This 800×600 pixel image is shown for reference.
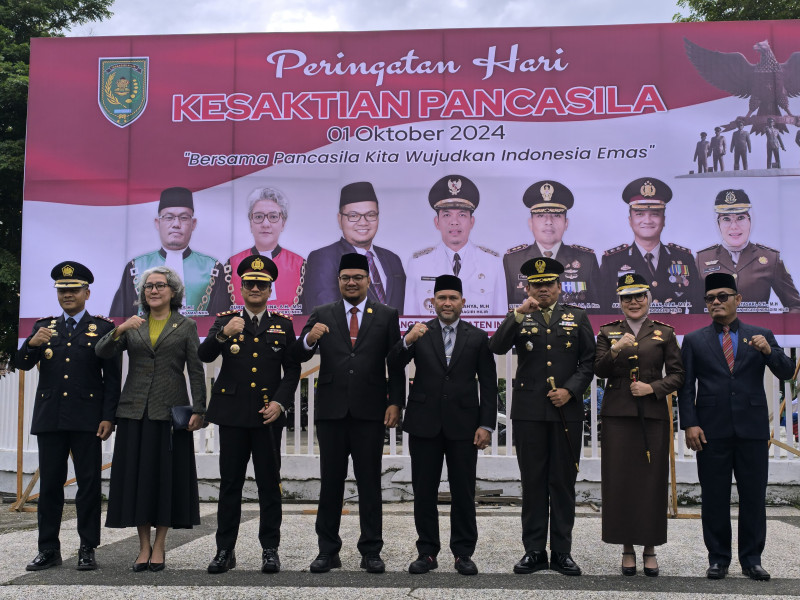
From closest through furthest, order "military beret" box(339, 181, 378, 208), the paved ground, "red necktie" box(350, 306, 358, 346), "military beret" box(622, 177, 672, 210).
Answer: the paved ground, "red necktie" box(350, 306, 358, 346), "military beret" box(622, 177, 672, 210), "military beret" box(339, 181, 378, 208)

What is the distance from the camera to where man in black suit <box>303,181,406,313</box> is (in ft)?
30.1

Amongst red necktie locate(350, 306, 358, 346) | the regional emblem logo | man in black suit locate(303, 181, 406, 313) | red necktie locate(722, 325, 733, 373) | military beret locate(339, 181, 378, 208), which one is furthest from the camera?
the regional emblem logo

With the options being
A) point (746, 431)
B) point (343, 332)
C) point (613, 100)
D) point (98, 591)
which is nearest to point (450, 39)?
point (613, 100)

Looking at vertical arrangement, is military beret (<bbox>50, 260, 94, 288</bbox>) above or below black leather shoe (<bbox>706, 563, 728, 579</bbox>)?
above

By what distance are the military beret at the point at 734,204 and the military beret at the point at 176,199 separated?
6.23 m

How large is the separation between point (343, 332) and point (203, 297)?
5.00 m

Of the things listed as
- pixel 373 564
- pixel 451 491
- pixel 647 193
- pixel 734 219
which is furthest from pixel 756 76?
pixel 373 564

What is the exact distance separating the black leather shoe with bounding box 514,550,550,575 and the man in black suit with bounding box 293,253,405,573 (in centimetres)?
81

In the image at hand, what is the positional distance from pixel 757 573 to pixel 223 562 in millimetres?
3007

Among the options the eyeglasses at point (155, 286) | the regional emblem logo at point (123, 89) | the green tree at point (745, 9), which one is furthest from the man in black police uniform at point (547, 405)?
the green tree at point (745, 9)

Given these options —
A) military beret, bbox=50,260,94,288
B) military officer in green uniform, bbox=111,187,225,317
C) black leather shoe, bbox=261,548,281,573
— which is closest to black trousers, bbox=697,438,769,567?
black leather shoe, bbox=261,548,281,573

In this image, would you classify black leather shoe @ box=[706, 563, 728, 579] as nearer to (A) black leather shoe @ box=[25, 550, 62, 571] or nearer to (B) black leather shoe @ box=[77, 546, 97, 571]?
(B) black leather shoe @ box=[77, 546, 97, 571]

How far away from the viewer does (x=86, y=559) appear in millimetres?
4516

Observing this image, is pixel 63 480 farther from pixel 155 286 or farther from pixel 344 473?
pixel 344 473
